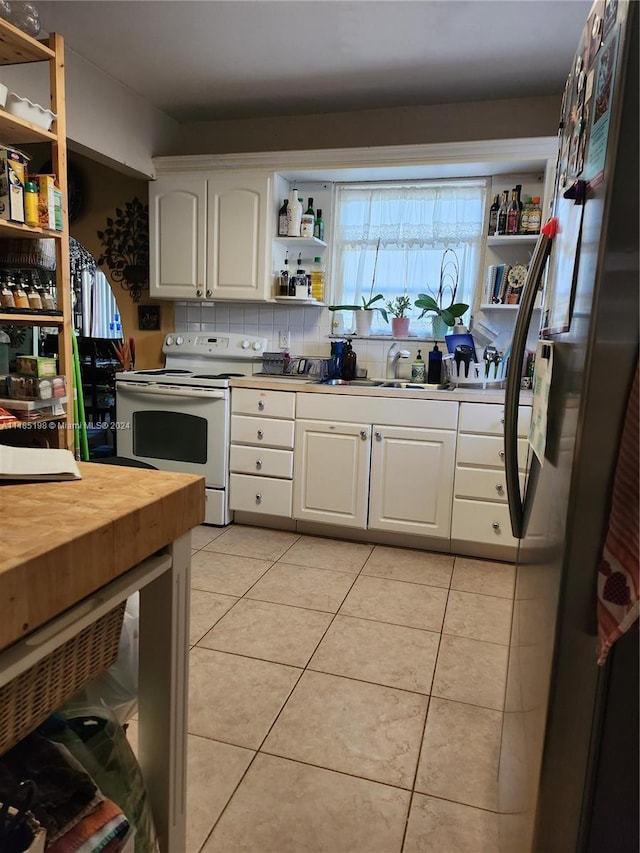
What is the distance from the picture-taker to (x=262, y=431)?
10.7 ft

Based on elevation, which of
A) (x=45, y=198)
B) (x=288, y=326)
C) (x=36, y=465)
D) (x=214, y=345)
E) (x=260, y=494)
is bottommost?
(x=260, y=494)

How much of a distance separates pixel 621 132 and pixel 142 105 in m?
3.56

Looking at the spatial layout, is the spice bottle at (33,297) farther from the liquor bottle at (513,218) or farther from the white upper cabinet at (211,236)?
the liquor bottle at (513,218)

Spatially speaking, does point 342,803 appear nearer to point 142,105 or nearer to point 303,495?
point 303,495

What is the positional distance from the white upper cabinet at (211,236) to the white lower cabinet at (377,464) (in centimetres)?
93

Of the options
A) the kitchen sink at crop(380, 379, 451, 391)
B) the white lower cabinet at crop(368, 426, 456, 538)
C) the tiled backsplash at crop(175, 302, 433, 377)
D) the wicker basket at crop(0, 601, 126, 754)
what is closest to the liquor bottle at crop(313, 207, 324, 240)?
the tiled backsplash at crop(175, 302, 433, 377)

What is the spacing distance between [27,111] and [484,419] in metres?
2.32

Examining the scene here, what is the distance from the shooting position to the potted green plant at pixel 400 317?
3.50 meters

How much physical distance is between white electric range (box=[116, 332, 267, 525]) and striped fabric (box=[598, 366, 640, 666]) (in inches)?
107

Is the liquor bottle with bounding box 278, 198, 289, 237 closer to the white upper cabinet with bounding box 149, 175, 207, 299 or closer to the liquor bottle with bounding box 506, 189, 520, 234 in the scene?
the white upper cabinet with bounding box 149, 175, 207, 299

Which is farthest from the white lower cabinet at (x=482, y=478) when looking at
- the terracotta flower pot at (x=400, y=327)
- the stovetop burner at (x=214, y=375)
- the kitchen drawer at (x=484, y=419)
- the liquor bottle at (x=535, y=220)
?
the stovetop burner at (x=214, y=375)

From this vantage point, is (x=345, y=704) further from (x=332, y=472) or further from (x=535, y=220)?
(x=535, y=220)

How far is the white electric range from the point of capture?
329 centimetres

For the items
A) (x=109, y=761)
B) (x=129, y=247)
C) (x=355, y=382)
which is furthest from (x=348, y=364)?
(x=109, y=761)
